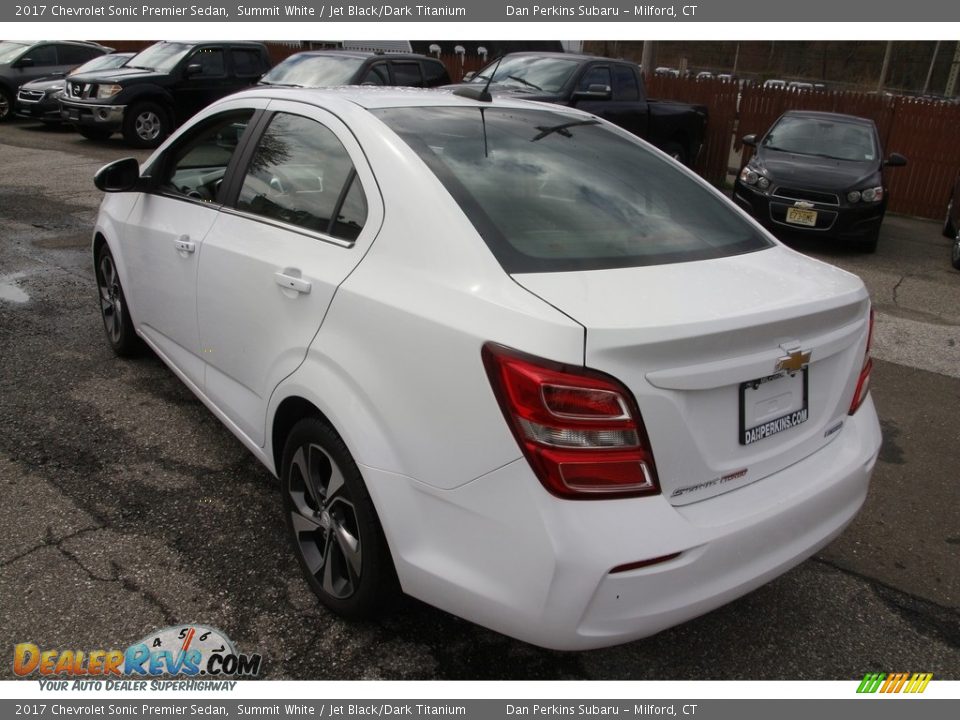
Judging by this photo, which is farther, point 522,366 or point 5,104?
point 5,104

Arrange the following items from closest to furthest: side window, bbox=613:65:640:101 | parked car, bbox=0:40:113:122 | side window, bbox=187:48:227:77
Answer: side window, bbox=613:65:640:101
side window, bbox=187:48:227:77
parked car, bbox=0:40:113:122

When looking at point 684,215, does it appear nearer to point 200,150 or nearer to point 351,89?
point 351,89

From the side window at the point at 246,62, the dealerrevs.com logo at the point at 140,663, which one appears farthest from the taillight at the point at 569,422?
the side window at the point at 246,62

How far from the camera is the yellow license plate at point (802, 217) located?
888 centimetres

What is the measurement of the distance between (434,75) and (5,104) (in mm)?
9741

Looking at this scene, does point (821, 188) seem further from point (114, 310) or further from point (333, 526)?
point (333, 526)

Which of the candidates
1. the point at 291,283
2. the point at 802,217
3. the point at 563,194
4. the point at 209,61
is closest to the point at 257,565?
the point at 291,283

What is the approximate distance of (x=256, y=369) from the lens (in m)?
2.89

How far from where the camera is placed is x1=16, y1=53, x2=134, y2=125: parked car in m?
14.6

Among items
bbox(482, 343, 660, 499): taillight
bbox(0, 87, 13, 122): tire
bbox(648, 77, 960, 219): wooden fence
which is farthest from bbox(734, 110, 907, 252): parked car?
bbox(0, 87, 13, 122): tire

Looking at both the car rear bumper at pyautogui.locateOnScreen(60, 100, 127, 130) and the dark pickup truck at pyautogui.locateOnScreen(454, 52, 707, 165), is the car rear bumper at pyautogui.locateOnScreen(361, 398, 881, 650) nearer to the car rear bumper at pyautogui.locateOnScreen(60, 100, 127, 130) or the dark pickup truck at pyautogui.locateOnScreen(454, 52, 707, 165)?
the dark pickup truck at pyautogui.locateOnScreen(454, 52, 707, 165)

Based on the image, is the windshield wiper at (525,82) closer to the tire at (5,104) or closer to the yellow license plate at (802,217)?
the yellow license plate at (802,217)

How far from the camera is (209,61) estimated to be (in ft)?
46.1

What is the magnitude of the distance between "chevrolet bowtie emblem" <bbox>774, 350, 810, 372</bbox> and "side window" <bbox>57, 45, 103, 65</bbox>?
1838cm
